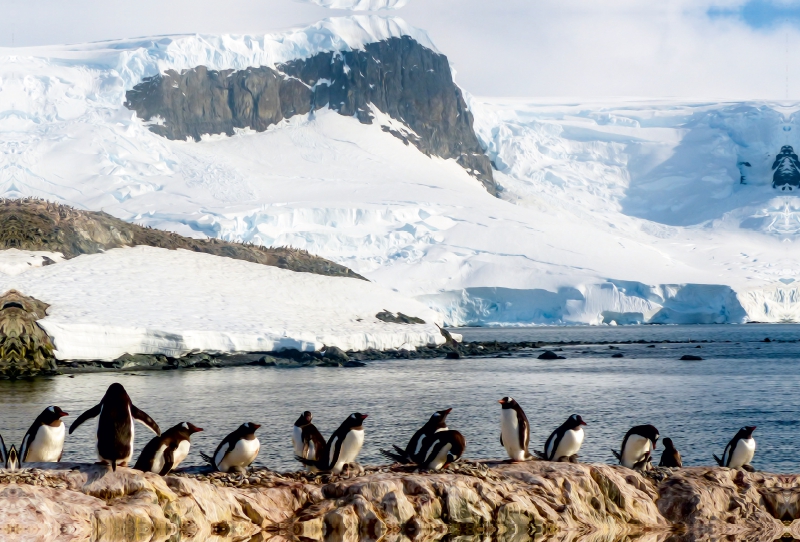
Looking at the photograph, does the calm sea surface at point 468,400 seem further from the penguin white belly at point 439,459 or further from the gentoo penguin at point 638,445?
the gentoo penguin at point 638,445

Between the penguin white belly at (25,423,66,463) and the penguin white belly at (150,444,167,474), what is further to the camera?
the penguin white belly at (25,423,66,463)

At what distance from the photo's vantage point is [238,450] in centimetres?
1280

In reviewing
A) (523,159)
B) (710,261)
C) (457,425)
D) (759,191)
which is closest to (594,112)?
→ (523,159)

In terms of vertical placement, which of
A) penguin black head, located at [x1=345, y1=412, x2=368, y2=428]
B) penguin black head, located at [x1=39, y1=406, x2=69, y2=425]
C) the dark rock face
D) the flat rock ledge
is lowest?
the flat rock ledge

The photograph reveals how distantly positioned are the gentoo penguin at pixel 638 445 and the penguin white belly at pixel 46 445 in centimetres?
778

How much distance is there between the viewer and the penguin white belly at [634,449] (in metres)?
14.2

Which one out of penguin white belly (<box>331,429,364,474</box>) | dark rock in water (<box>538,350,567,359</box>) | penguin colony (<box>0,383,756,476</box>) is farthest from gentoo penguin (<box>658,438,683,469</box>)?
dark rock in water (<box>538,350,567,359</box>)

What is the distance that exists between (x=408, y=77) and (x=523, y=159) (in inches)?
1319

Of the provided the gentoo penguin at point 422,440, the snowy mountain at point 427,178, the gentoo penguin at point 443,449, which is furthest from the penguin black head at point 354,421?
the snowy mountain at point 427,178

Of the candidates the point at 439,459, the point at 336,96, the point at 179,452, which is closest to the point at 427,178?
the point at 336,96

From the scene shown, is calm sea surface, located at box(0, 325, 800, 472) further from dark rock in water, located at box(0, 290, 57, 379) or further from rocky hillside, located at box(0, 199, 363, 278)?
rocky hillside, located at box(0, 199, 363, 278)

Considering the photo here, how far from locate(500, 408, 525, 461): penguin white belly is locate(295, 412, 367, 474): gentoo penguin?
1.97 metres

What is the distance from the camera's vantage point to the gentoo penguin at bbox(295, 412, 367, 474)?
13.0 meters

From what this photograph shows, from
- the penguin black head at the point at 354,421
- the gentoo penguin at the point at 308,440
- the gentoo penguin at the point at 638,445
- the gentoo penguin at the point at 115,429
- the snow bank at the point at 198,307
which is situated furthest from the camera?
the snow bank at the point at 198,307
